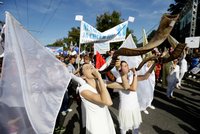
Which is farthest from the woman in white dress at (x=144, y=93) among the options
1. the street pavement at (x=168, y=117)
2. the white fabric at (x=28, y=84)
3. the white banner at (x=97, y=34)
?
the white fabric at (x=28, y=84)

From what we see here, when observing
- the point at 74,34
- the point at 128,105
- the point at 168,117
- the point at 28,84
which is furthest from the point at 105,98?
the point at 74,34

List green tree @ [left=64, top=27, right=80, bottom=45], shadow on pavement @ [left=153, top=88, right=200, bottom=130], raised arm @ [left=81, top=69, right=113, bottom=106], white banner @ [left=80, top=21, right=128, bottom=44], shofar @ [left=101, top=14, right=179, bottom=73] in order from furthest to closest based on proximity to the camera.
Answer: green tree @ [left=64, top=27, right=80, bottom=45]
white banner @ [left=80, top=21, right=128, bottom=44]
shadow on pavement @ [left=153, top=88, right=200, bottom=130]
raised arm @ [left=81, top=69, right=113, bottom=106]
shofar @ [left=101, top=14, right=179, bottom=73]

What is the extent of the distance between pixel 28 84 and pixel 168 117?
14.3 feet

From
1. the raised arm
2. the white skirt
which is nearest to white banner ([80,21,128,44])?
the white skirt

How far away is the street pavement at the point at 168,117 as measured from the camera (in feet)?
15.1

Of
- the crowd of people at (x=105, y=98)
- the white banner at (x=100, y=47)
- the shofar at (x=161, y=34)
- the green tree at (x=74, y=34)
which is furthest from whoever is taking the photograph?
the green tree at (x=74, y=34)

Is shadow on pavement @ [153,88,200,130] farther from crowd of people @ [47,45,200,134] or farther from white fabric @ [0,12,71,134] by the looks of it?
white fabric @ [0,12,71,134]

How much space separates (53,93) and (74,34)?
4859cm

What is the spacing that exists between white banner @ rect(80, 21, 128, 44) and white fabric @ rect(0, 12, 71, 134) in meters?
5.68

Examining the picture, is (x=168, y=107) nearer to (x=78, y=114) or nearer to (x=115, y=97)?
(x=115, y=97)

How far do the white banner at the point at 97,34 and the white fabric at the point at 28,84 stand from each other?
5.68 meters

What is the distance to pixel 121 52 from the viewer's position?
88.4 inches

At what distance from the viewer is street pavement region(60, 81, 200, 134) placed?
4.59 metres

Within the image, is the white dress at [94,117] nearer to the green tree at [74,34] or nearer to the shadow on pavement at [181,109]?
the shadow on pavement at [181,109]
